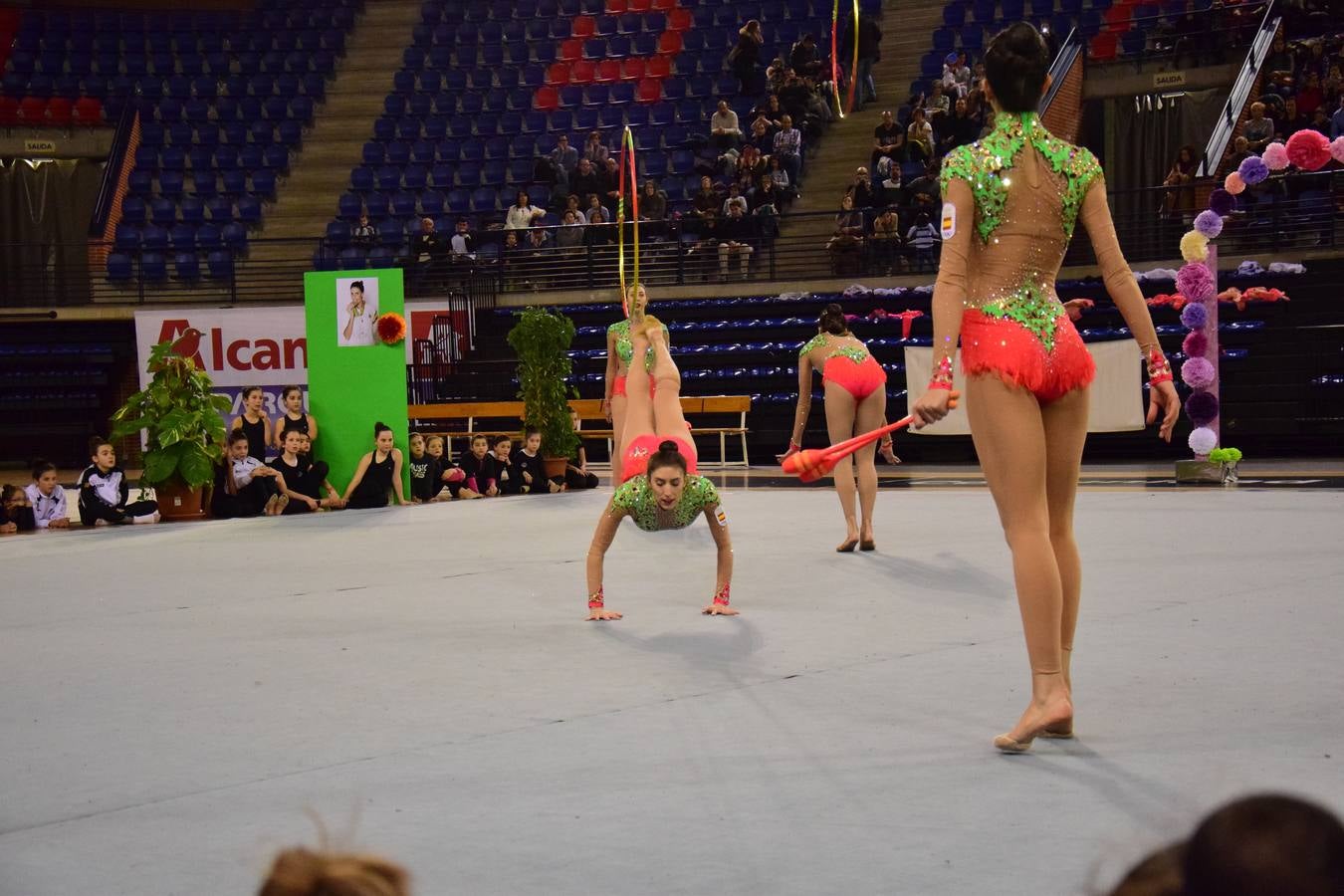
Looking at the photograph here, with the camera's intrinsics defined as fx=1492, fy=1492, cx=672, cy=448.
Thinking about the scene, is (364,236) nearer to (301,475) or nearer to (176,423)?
(301,475)

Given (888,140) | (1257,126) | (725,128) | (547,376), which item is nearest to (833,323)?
(547,376)

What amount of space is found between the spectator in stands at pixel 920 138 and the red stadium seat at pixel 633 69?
6.44m

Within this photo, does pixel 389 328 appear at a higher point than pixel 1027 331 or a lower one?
higher

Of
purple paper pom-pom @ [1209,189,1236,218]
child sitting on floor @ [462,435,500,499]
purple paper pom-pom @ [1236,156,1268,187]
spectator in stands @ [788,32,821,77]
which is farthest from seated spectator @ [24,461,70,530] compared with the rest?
spectator in stands @ [788,32,821,77]

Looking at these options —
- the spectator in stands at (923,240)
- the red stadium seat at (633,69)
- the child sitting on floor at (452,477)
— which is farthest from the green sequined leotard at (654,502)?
the red stadium seat at (633,69)

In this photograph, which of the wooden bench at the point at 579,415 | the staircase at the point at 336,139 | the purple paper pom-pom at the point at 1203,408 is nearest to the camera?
the purple paper pom-pom at the point at 1203,408

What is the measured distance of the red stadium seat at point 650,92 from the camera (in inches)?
952

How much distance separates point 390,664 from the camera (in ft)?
16.8

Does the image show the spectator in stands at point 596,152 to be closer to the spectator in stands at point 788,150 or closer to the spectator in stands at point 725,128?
the spectator in stands at point 725,128

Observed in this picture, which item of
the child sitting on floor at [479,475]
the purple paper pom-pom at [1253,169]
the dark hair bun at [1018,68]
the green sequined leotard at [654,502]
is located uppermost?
the purple paper pom-pom at [1253,169]

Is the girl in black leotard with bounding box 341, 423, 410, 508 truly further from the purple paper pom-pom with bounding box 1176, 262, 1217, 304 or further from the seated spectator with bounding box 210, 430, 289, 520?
the purple paper pom-pom with bounding box 1176, 262, 1217, 304

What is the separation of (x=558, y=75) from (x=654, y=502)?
2056 cm

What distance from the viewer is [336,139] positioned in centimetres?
2514

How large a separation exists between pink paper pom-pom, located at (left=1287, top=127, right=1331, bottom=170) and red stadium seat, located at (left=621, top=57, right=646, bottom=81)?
14.1 metres
